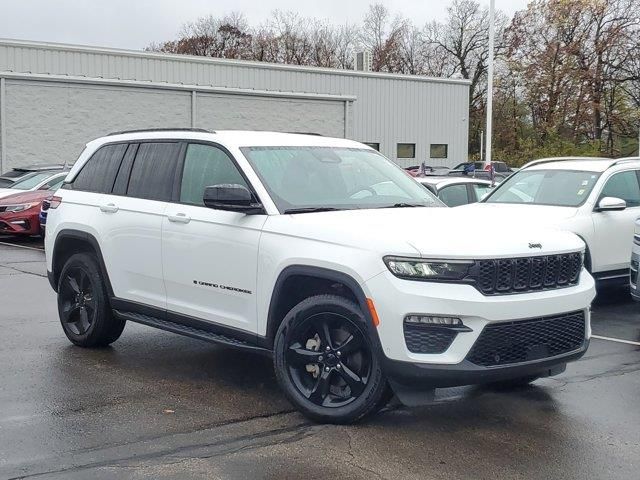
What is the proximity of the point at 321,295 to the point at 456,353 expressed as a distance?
976 millimetres

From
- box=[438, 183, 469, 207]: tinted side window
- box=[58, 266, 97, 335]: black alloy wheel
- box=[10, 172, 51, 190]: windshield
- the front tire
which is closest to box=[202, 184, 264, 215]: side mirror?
the front tire

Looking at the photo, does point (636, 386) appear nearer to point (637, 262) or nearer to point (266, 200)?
point (637, 262)

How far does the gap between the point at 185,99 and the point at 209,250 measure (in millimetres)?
25044

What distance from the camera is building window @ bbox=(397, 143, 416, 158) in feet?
125

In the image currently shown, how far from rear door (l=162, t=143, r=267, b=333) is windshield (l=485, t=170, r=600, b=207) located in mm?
5153

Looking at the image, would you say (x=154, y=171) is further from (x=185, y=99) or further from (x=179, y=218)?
(x=185, y=99)

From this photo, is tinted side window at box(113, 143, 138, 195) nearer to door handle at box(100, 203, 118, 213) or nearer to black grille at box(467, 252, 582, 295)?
door handle at box(100, 203, 118, 213)

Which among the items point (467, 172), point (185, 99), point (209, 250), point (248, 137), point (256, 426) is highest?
point (185, 99)

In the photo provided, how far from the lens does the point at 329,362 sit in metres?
5.46

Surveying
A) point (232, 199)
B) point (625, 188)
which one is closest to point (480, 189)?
point (625, 188)

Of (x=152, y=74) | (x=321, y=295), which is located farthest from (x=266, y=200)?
(x=152, y=74)

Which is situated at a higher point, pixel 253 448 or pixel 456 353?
pixel 456 353

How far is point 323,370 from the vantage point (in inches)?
216

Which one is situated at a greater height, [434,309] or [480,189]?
[480,189]
